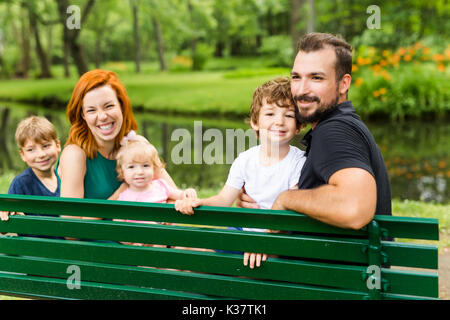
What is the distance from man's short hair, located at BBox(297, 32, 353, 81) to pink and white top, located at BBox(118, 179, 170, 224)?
147 cm

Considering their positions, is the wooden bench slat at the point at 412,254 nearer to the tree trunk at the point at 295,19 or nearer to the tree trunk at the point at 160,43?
the tree trunk at the point at 295,19

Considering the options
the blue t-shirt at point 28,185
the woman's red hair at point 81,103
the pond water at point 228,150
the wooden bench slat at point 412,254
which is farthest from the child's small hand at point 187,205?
the pond water at point 228,150

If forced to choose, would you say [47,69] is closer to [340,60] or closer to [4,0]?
[4,0]

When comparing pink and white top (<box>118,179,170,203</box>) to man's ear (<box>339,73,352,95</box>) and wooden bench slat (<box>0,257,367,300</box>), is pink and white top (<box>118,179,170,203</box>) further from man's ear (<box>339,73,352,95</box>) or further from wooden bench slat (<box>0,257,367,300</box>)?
man's ear (<box>339,73,352,95</box>)

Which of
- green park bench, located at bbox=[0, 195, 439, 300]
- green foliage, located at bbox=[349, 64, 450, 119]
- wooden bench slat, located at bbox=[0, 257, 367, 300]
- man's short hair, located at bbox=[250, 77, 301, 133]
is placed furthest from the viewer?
green foliage, located at bbox=[349, 64, 450, 119]

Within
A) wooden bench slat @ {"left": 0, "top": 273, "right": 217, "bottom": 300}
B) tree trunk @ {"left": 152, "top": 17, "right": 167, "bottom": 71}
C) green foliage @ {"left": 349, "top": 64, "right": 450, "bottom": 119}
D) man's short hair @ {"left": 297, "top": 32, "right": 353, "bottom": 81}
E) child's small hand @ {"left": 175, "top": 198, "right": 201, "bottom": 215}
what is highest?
tree trunk @ {"left": 152, "top": 17, "right": 167, "bottom": 71}

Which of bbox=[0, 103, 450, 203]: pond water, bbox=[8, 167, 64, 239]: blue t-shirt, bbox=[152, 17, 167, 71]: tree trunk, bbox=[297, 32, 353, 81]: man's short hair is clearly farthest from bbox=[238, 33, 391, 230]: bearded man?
bbox=[152, 17, 167, 71]: tree trunk

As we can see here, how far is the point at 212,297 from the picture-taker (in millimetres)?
2359

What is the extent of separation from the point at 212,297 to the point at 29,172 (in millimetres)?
1860

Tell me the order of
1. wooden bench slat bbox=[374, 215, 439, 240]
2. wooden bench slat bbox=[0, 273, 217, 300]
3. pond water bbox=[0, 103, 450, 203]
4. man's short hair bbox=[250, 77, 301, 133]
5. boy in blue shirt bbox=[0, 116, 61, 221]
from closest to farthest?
wooden bench slat bbox=[374, 215, 439, 240] < wooden bench slat bbox=[0, 273, 217, 300] < man's short hair bbox=[250, 77, 301, 133] < boy in blue shirt bbox=[0, 116, 61, 221] < pond water bbox=[0, 103, 450, 203]

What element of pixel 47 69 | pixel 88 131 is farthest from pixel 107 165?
pixel 47 69

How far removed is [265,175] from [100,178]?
47.1 inches

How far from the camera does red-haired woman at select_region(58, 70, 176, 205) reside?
315 cm
